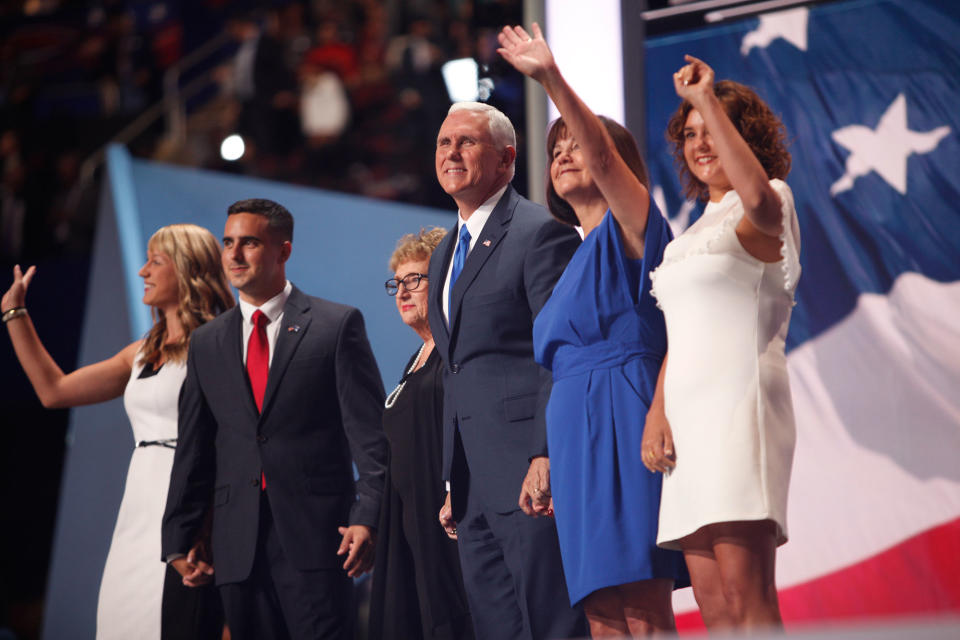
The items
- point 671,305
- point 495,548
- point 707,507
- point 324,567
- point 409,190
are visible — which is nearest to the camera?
point 707,507

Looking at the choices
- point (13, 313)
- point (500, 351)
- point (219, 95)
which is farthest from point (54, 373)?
point (219, 95)

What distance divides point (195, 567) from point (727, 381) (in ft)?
5.45

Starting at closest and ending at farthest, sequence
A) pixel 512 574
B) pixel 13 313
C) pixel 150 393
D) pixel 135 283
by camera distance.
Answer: pixel 512 574
pixel 150 393
pixel 13 313
pixel 135 283

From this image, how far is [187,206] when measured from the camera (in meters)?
3.73

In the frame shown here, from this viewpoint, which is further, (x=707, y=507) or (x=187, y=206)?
(x=187, y=206)

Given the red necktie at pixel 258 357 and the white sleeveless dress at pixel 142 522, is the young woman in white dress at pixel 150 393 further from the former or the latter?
the red necktie at pixel 258 357

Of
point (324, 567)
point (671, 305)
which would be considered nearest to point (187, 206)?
point (324, 567)

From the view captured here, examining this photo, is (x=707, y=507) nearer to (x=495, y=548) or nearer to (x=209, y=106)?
(x=495, y=548)

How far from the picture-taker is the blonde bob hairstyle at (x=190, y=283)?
3.38 m

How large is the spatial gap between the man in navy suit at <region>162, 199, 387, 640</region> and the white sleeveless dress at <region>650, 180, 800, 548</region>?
41.0 inches

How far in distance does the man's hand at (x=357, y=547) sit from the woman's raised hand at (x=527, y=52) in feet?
4.21

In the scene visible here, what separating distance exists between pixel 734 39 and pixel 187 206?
190 cm

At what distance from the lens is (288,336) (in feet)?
10.2

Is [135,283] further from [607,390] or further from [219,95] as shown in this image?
[219,95]
